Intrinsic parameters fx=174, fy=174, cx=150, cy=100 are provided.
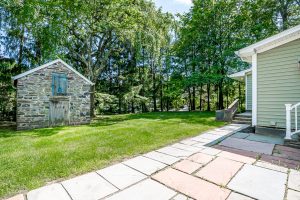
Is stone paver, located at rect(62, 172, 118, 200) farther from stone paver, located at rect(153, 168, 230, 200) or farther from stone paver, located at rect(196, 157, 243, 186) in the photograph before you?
stone paver, located at rect(196, 157, 243, 186)

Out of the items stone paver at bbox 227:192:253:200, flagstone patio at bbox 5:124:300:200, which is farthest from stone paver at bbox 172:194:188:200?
stone paver at bbox 227:192:253:200

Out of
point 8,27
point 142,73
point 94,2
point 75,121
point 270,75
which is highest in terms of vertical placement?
point 94,2

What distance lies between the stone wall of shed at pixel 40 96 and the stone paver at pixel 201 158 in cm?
899

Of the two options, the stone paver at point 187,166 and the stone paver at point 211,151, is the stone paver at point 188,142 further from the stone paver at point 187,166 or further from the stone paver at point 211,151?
the stone paver at point 187,166

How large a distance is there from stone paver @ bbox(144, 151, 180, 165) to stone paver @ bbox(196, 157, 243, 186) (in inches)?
26.2

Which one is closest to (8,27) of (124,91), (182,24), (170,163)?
(124,91)

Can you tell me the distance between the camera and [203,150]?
4.30 m

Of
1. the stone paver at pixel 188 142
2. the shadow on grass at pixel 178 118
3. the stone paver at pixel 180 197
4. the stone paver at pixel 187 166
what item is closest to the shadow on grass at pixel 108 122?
the shadow on grass at pixel 178 118

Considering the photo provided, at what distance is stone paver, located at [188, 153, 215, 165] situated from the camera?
358 centimetres

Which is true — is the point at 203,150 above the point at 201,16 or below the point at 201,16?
below

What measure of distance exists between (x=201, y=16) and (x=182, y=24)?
2.18m

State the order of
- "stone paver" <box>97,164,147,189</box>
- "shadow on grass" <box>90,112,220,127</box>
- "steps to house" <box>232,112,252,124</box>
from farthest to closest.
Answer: "shadow on grass" <box>90,112,220,127</box>
"steps to house" <box>232,112,252,124</box>
"stone paver" <box>97,164,147,189</box>

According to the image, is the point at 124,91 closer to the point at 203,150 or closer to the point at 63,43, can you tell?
the point at 63,43

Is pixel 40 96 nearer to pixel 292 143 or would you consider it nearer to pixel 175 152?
pixel 175 152
